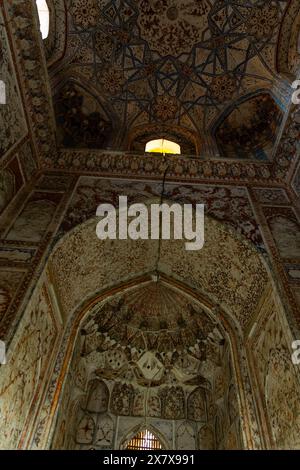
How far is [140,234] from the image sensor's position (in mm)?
6895

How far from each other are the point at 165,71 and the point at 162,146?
1664mm

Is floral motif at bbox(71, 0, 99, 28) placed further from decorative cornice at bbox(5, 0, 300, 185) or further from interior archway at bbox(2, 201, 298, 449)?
interior archway at bbox(2, 201, 298, 449)

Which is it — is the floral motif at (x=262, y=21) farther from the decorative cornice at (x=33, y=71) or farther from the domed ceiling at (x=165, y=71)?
the decorative cornice at (x=33, y=71)

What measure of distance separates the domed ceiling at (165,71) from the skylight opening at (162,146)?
0.17 m

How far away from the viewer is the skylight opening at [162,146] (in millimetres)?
8516

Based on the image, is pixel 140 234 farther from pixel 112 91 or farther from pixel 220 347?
pixel 112 91

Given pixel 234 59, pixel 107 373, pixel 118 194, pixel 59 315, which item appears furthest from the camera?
pixel 234 59

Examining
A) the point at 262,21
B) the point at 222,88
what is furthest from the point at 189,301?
the point at 262,21

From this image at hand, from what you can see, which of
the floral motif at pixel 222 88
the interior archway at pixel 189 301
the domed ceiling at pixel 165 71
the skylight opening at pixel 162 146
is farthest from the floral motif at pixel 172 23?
the interior archway at pixel 189 301

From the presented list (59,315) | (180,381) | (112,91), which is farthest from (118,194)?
(180,381)

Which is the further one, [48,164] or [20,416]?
[48,164]

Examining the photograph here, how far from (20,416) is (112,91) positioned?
651cm
